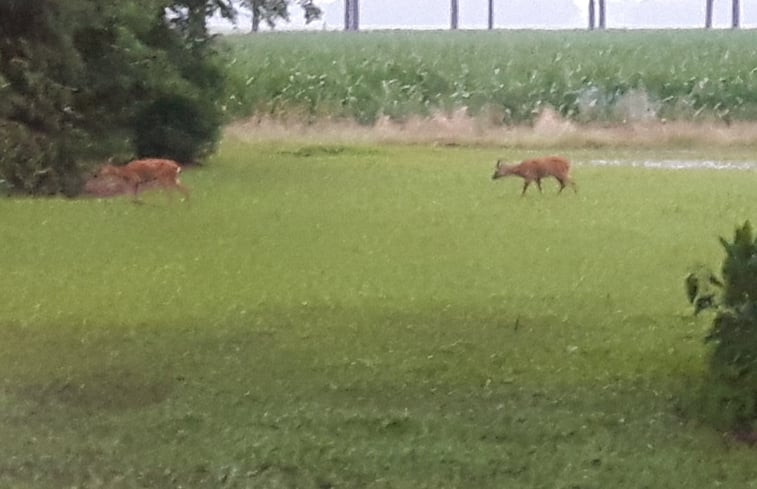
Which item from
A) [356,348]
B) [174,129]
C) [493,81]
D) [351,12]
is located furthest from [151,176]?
[351,12]

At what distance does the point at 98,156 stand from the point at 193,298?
2.85m

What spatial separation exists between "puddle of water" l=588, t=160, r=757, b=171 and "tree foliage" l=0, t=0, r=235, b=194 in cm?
249

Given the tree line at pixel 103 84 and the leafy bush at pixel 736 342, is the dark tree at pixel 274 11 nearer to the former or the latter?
the tree line at pixel 103 84

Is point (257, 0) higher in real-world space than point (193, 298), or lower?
higher

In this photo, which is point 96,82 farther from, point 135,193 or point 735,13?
point 735,13

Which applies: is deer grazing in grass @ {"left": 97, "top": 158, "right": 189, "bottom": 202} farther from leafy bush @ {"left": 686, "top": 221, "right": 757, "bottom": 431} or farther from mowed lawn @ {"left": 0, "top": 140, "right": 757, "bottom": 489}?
leafy bush @ {"left": 686, "top": 221, "right": 757, "bottom": 431}

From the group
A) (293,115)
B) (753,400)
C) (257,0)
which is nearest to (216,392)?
(753,400)

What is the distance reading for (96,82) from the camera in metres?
6.79

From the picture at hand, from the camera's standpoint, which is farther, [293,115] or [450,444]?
[293,115]

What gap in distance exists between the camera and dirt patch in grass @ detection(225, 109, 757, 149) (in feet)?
28.0

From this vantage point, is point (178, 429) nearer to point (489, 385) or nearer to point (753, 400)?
point (489, 385)

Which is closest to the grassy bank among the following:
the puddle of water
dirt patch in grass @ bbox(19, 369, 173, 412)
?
the puddle of water

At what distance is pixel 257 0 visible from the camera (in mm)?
8023

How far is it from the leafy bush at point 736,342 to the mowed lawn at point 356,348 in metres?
0.08
